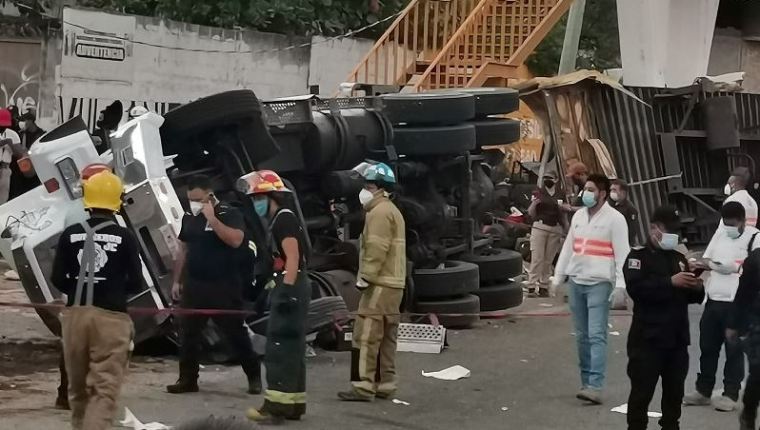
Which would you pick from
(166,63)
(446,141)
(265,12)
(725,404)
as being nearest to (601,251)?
(725,404)

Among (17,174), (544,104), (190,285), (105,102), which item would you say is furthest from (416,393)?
(105,102)

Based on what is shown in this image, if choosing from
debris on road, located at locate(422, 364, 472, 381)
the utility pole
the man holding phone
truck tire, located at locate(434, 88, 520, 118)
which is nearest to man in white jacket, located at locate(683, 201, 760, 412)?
debris on road, located at locate(422, 364, 472, 381)

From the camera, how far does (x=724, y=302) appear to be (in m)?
9.49

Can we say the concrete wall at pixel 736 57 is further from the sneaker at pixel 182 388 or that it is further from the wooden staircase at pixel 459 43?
the sneaker at pixel 182 388

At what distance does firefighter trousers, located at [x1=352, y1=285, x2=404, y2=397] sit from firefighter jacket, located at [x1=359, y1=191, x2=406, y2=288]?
90mm

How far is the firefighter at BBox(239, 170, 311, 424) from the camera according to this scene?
859cm

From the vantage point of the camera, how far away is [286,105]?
11.6 meters

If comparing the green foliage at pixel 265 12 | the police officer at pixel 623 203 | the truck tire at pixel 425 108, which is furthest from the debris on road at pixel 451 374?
the green foliage at pixel 265 12

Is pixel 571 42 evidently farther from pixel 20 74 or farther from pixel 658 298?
pixel 658 298

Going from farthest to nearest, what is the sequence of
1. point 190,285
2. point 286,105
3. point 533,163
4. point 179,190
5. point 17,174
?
point 533,163
point 17,174
point 286,105
point 179,190
point 190,285

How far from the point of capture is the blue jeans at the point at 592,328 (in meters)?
9.77

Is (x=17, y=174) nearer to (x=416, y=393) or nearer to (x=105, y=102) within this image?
(x=105, y=102)

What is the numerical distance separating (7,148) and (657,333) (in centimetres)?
1138

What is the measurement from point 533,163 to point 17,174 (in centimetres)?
1031
